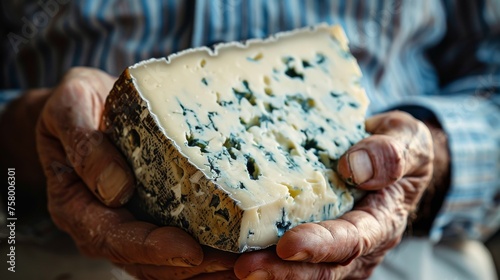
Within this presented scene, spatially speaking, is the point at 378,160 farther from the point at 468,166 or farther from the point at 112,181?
the point at 468,166

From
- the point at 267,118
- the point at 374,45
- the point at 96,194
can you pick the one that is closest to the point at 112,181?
the point at 96,194

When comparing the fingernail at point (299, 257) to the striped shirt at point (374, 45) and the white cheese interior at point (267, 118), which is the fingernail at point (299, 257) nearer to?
the white cheese interior at point (267, 118)

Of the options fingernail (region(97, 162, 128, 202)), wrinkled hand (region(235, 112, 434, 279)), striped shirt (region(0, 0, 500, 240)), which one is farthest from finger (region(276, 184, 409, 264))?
striped shirt (region(0, 0, 500, 240))

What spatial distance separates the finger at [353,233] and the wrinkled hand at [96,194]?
6cm

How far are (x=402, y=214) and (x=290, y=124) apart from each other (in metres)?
0.15

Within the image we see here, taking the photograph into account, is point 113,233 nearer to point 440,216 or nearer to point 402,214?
point 402,214

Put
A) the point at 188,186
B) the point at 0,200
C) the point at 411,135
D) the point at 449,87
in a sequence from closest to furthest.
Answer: the point at 188,186
the point at 411,135
the point at 0,200
the point at 449,87

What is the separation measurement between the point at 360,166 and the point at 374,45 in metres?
0.37

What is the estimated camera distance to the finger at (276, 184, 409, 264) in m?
0.50

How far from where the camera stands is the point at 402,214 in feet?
2.15

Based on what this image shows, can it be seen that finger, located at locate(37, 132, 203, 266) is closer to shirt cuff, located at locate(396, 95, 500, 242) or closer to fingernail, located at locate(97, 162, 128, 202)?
fingernail, located at locate(97, 162, 128, 202)

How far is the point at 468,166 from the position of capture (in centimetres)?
88

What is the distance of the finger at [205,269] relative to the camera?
0.53 meters

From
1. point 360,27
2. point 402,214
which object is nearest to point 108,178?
point 402,214
